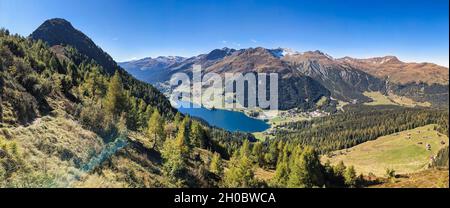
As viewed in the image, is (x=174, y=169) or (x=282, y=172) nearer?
(x=174, y=169)

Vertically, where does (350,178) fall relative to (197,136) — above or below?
below

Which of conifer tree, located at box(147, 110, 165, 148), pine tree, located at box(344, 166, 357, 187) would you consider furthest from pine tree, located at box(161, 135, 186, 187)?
pine tree, located at box(344, 166, 357, 187)

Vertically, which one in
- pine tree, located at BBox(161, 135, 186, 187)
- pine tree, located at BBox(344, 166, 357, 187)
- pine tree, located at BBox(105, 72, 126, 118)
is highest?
pine tree, located at BBox(105, 72, 126, 118)

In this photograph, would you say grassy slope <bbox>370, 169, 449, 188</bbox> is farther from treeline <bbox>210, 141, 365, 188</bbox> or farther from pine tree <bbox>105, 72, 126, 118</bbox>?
pine tree <bbox>105, 72, 126, 118</bbox>

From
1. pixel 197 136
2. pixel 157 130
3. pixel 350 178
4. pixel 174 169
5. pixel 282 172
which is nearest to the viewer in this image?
pixel 174 169

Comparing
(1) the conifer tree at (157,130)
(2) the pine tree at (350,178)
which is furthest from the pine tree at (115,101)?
(2) the pine tree at (350,178)

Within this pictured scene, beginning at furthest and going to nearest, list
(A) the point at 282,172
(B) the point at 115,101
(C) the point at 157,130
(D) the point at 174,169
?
(C) the point at 157,130 < (A) the point at 282,172 < (B) the point at 115,101 < (D) the point at 174,169

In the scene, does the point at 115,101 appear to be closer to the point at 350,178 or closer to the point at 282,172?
the point at 282,172

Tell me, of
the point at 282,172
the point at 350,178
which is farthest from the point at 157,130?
the point at 350,178

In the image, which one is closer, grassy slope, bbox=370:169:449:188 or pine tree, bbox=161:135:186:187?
grassy slope, bbox=370:169:449:188

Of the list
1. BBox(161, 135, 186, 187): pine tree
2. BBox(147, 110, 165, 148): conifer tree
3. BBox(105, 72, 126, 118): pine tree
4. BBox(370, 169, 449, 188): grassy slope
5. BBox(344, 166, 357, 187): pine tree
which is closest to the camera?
BBox(370, 169, 449, 188): grassy slope

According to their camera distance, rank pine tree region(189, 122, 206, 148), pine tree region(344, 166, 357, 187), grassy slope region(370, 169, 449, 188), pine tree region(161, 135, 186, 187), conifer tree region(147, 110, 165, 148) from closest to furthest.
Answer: grassy slope region(370, 169, 449, 188) < pine tree region(161, 135, 186, 187) < conifer tree region(147, 110, 165, 148) < pine tree region(344, 166, 357, 187) < pine tree region(189, 122, 206, 148)

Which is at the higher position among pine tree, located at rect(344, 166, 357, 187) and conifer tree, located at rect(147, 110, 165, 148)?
conifer tree, located at rect(147, 110, 165, 148)
